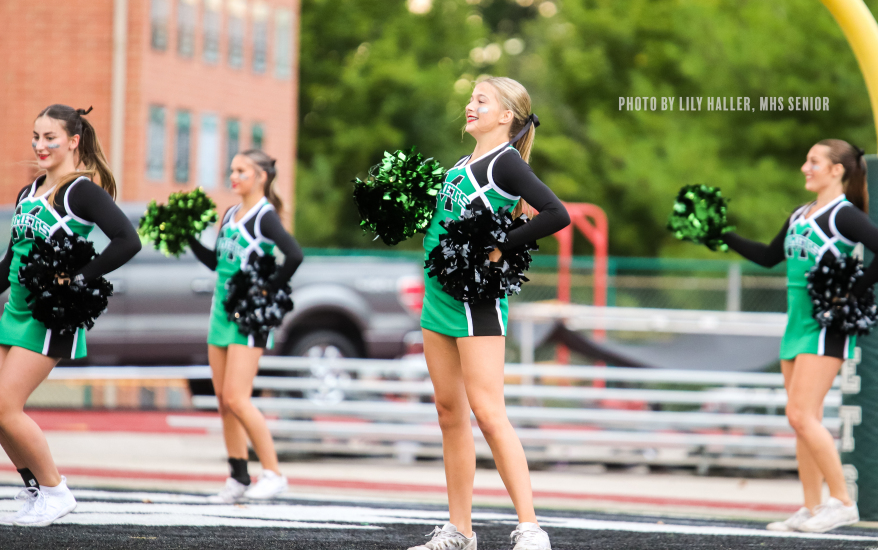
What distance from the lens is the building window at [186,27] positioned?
25.8 metres

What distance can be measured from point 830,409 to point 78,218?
7199 mm

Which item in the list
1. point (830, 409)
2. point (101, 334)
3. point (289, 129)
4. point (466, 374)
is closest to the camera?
point (466, 374)

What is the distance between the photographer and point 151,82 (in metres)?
24.5

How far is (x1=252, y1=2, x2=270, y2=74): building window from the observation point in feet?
96.0

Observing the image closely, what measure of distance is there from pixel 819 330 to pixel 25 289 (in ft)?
13.4

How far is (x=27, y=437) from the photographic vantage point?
17.0 feet

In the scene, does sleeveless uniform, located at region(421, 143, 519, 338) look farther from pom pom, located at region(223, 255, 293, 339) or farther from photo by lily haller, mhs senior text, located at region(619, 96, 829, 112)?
photo by lily haller, mhs senior text, located at region(619, 96, 829, 112)

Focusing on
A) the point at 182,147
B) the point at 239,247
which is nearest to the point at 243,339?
the point at 239,247

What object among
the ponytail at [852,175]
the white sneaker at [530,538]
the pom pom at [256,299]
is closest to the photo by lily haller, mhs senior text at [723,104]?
the ponytail at [852,175]

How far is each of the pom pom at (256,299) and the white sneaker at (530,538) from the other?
2.76m

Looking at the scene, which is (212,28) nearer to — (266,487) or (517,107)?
(266,487)

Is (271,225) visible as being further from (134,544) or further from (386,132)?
(386,132)

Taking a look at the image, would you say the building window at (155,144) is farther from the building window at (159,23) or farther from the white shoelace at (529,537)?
the white shoelace at (529,537)

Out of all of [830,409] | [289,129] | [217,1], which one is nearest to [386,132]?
[289,129]
